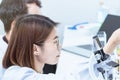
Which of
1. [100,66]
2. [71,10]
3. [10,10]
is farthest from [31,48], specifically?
[71,10]

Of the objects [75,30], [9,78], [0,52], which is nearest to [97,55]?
[9,78]

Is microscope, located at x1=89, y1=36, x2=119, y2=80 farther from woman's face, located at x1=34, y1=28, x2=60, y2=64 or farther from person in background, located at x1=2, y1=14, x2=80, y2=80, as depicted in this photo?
woman's face, located at x1=34, y1=28, x2=60, y2=64

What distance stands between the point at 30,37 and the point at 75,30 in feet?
2.84

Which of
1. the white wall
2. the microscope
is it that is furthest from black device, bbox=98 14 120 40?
the microscope

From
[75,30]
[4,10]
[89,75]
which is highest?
[4,10]

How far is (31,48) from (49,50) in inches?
3.6

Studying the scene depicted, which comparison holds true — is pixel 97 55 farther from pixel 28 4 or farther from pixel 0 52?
pixel 28 4

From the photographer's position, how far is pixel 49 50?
113 centimetres

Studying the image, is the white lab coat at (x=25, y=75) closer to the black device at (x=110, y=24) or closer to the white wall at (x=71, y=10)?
the black device at (x=110, y=24)

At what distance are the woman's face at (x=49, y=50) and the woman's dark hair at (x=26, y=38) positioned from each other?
25mm

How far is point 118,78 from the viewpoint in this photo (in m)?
1.20

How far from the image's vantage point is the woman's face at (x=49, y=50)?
44.0 inches

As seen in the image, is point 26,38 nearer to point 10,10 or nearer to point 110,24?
point 10,10

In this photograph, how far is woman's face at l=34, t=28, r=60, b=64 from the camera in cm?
112
